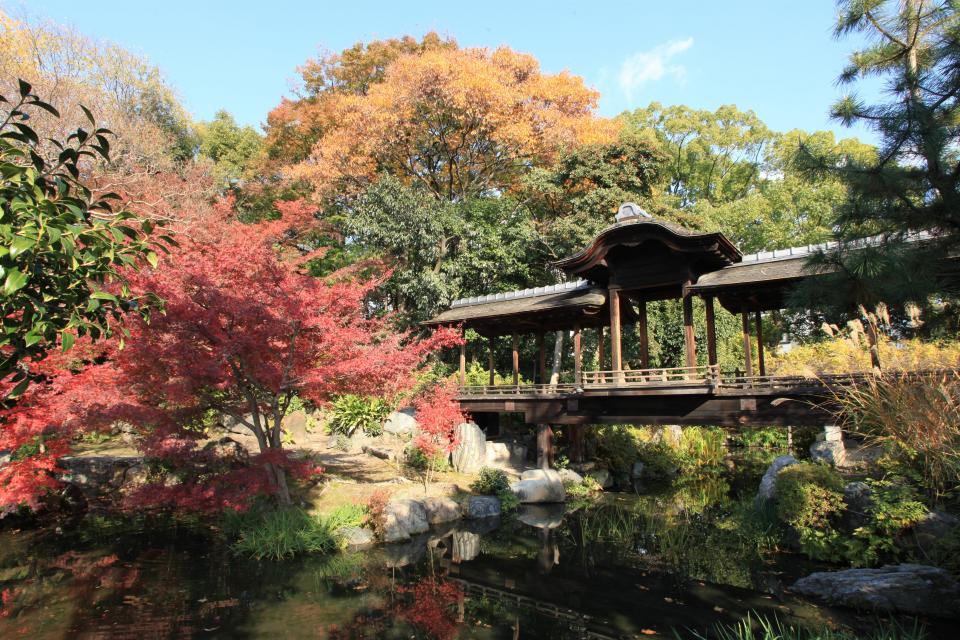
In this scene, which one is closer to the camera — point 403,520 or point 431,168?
point 403,520

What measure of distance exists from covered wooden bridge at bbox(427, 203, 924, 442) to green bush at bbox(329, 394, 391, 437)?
9.09ft

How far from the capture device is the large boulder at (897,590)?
586 centimetres

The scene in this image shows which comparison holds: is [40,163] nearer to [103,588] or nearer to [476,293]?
[103,588]

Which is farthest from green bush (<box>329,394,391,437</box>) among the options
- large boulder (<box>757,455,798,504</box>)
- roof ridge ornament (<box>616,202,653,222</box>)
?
large boulder (<box>757,455,798,504</box>)

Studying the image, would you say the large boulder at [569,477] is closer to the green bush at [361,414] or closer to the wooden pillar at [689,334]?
the wooden pillar at [689,334]

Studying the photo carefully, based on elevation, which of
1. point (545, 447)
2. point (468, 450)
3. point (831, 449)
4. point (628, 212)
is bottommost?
point (468, 450)

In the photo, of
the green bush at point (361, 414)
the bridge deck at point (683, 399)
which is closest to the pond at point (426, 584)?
the bridge deck at point (683, 399)

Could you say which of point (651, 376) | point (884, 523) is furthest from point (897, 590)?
point (651, 376)

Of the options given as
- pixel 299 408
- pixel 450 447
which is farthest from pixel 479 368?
pixel 450 447

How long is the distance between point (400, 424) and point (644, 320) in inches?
297

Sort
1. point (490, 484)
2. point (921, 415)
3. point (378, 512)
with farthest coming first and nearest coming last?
point (490, 484) → point (378, 512) → point (921, 415)

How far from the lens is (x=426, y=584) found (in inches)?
297

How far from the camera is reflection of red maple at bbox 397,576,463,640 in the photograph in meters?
6.10

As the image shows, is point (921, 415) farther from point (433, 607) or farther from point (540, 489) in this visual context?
point (540, 489)
